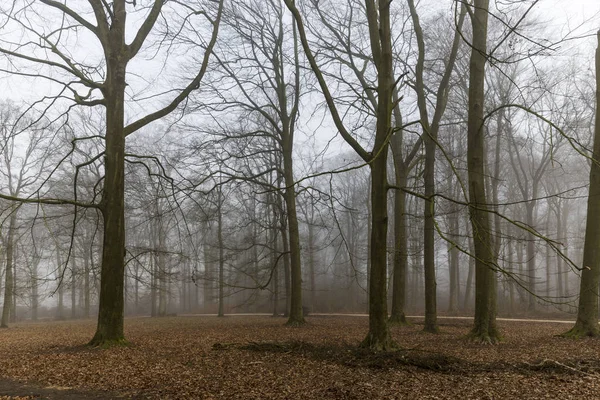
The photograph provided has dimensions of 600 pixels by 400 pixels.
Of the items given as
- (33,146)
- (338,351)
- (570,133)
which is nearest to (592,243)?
(338,351)

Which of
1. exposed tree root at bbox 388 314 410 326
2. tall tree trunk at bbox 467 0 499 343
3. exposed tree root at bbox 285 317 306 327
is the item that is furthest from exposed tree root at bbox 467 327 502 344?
exposed tree root at bbox 285 317 306 327

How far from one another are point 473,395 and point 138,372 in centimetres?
480

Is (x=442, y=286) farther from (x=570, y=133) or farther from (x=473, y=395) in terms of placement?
(x=473, y=395)

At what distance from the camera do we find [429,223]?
1384 centimetres

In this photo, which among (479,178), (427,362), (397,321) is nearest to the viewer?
(427,362)

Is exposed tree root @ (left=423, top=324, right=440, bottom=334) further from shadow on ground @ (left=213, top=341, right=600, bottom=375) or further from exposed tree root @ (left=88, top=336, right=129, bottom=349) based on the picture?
exposed tree root @ (left=88, top=336, right=129, bottom=349)

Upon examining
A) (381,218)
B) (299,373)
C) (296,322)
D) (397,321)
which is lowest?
(296,322)

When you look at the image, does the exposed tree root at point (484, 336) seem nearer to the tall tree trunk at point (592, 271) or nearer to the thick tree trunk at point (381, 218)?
the tall tree trunk at point (592, 271)

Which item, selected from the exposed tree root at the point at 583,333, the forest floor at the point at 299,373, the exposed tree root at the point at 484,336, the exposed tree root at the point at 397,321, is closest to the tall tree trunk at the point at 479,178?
the exposed tree root at the point at 484,336

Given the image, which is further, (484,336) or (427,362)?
(484,336)

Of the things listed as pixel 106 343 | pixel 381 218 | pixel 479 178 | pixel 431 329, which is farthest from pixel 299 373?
pixel 431 329

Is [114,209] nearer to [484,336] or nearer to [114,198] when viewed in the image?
[114,198]

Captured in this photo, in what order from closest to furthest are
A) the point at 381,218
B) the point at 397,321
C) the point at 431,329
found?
the point at 381,218
the point at 431,329
the point at 397,321

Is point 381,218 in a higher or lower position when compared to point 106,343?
higher
